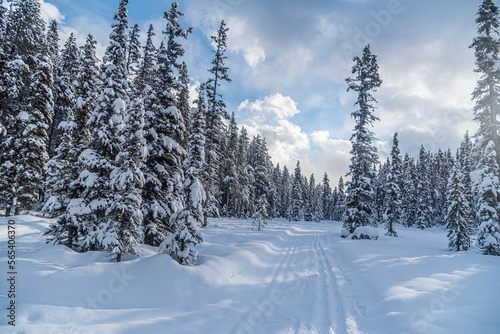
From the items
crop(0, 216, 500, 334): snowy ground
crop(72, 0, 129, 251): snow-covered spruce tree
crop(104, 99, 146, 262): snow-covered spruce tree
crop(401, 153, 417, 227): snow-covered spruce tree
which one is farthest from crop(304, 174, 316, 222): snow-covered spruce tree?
crop(104, 99, 146, 262): snow-covered spruce tree

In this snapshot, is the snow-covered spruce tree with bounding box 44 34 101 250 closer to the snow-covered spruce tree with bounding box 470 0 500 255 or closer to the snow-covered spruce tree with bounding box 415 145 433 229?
the snow-covered spruce tree with bounding box 470 0 500 255

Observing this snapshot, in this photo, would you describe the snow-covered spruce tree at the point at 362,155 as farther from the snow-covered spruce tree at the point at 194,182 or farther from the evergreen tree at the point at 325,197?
the evergreen tree at the point at 325,197

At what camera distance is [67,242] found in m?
12.0

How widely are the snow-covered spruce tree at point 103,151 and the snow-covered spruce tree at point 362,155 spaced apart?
22983 mm

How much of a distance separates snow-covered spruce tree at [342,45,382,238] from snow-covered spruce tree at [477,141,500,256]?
27.8 ft

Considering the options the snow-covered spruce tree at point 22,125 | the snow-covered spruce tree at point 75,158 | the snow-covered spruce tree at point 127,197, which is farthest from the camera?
the snow-covered spruce tree at point 22,125

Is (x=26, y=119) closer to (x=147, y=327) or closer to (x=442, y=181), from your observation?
(x=147, y=327)

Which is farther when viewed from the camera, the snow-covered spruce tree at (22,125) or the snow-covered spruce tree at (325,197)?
the snow-covered spruce tree at (325,197)

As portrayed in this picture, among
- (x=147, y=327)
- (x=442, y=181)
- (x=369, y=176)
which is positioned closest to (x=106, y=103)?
(x=147, y=327)

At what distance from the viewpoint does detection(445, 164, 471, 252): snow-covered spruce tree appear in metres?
21.0

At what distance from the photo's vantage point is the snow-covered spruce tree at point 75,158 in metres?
11.8

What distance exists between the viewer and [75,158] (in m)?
12.8

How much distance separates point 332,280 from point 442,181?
7824 centimetres

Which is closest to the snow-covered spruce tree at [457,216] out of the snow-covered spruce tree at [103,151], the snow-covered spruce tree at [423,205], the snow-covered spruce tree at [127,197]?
the snow-covered spruce tree at [127,197]
